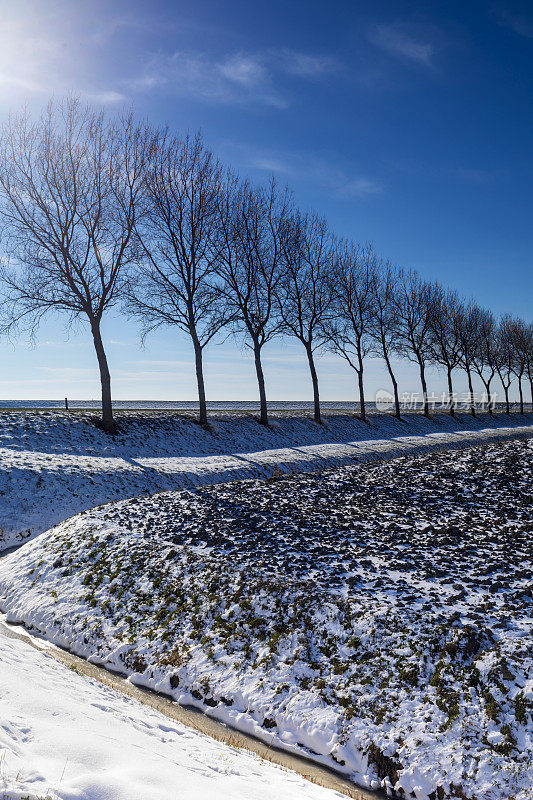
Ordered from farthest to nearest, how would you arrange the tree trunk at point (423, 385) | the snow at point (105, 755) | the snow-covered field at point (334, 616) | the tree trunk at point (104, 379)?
the tree trunk at point (423, 385) → the tree trunk at point (104, 379) → the snow-covered field at point (334, 616) → the snow at point (105, 755)

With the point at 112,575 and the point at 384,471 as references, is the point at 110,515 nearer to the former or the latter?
the point at 112,575

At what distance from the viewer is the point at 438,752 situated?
5.82 meters

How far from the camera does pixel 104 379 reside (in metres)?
27.4

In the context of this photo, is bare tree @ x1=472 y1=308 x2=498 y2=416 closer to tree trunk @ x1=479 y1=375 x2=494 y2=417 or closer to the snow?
tree trunk @ x1=479 y1=375 x2=494 y2=417

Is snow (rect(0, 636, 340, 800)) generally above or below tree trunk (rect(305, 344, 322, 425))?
below

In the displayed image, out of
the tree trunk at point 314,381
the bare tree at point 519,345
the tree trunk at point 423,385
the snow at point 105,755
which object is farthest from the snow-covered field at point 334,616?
the bare tree at point 519,345

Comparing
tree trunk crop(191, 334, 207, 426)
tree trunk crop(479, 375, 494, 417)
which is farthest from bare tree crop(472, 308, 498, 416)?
tree trunk crop(191, 334, 207, 426)

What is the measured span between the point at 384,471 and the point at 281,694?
12.3 m

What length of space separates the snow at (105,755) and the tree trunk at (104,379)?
66.1ft

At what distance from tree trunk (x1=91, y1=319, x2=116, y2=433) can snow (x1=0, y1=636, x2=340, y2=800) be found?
20.2 m

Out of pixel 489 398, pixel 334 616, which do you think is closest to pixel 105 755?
pixel 334 616

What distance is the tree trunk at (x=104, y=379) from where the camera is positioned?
26438 millimetres

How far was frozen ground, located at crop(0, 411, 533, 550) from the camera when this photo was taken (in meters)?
17.0

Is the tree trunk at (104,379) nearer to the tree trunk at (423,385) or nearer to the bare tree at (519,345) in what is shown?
the tree trunk at (423,385)
